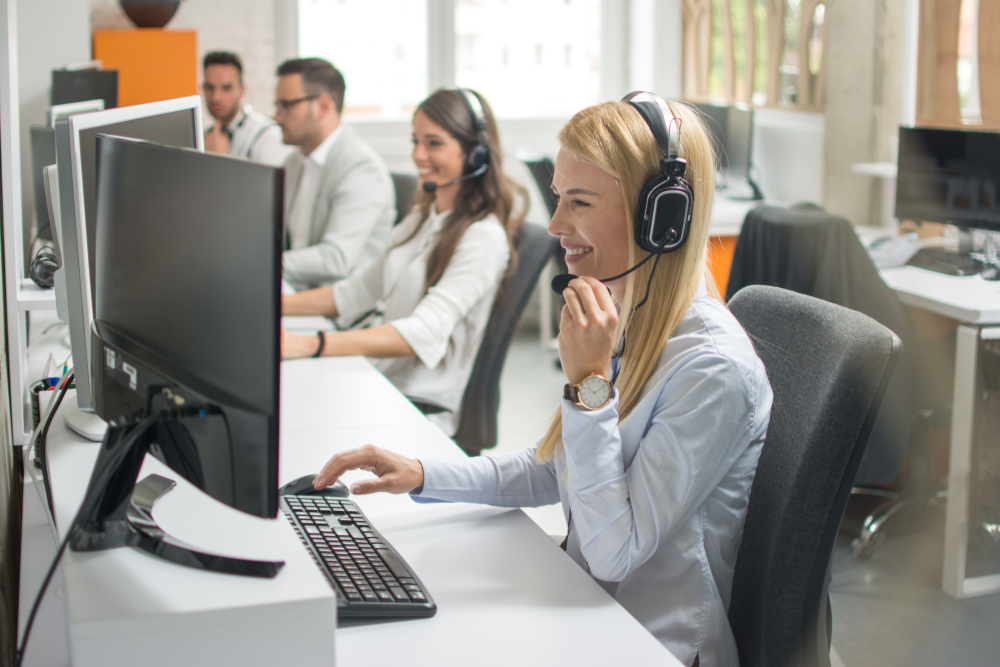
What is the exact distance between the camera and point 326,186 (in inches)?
120

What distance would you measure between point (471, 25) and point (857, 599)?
3.55 metres

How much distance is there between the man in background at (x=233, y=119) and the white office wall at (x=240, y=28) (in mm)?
108

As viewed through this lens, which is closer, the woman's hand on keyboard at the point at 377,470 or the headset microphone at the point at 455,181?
the woman's hand on keyboard at the point at 377,470

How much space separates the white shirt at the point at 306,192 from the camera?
10.2ft

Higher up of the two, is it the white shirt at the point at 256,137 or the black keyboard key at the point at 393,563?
the white shirt at the point at 256,137

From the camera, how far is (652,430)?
0.98 m

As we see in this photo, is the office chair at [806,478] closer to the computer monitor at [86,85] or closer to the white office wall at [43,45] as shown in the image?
the computer monitor at [86,85]

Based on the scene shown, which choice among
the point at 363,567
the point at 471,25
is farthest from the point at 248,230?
the point at 471,25

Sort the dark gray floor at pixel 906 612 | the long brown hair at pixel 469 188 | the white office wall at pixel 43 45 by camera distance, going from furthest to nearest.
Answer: the white office wall at pixel 43 45 → the long brown hair at pixel 469 188 → the dark gray floor at pixel 906 612

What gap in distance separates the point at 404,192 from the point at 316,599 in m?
2.46

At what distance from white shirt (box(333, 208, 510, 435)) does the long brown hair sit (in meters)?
0.03

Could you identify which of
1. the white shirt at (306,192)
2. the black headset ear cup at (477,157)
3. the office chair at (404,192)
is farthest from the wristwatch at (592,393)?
the white shirt at (306,192)

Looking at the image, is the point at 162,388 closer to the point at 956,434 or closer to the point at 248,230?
the point at 248,230

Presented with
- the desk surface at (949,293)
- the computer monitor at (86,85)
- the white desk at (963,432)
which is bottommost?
the white desk at (963,432)
